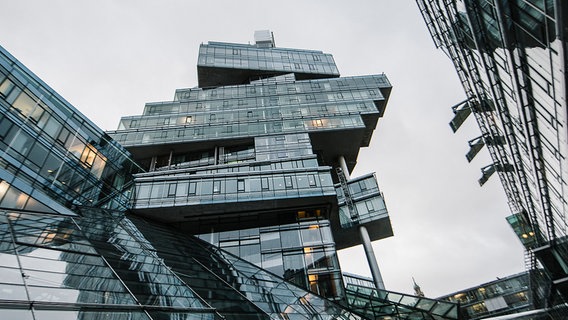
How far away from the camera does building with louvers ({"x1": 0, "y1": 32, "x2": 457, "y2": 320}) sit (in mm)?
10438

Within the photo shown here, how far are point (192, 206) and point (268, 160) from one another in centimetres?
1225

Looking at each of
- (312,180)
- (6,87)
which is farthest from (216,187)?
(6,87)

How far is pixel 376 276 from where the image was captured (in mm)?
35062

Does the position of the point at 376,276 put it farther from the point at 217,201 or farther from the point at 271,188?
the point at 217,201

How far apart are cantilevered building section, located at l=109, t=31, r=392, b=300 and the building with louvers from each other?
0.17m

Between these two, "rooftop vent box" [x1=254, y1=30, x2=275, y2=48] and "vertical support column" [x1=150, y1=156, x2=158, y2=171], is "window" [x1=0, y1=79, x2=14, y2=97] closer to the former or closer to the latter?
"vertical support column" [x1=150, y1=156, x2=158, y2=171]

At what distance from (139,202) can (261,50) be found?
4962cm

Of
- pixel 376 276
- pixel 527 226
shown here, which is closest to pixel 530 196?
pixel 376 276

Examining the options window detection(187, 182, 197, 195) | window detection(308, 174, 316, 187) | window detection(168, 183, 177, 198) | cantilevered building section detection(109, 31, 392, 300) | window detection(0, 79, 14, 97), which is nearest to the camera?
window detection(0, 79, 14, 97)

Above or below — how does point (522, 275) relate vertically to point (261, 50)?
below

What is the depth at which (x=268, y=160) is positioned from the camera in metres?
37.0

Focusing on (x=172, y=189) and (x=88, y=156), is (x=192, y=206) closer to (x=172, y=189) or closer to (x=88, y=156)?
(x=172, y=189)

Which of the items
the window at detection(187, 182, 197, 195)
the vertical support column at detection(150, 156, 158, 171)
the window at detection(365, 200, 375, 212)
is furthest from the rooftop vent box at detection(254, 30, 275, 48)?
the window at detection(187, 182, 197, 195)

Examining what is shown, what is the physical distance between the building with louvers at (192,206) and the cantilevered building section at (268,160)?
0.55 ft
